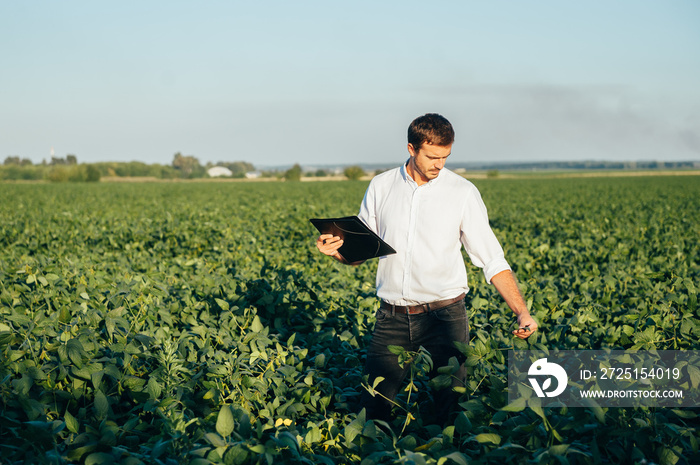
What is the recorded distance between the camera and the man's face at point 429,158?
2.92 metres

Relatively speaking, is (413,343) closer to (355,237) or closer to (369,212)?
(355,237)

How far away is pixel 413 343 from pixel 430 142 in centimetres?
117

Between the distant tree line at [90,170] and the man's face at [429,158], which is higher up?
the distant tree line at [90,170]

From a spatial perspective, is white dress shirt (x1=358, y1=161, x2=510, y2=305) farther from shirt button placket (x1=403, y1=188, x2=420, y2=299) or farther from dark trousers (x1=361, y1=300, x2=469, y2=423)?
dark trousers (x1=361, y1=300, x2=469, y2=423)

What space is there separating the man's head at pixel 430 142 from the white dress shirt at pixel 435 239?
0.59 ft

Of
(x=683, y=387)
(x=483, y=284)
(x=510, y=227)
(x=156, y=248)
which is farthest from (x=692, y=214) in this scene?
(x=683, y=387)

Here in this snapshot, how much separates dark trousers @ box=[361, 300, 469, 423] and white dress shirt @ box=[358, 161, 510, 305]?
0.11 metres

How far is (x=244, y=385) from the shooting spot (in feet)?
10.1

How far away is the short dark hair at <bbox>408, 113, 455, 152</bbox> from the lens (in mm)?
2885

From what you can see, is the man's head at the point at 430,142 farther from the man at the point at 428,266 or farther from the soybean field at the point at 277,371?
the soybean field at the point at 277,371

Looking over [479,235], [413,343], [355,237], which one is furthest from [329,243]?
[479,235]

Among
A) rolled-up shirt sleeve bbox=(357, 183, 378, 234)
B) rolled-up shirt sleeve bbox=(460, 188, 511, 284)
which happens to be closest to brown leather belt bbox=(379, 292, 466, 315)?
rolled-up shirt sleeve bbox=(460, 188, 511, 284)

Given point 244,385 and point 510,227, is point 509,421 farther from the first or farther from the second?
point 510,227

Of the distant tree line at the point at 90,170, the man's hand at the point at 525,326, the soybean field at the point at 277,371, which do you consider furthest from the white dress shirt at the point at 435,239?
the distant tree line at the point at 90,170
